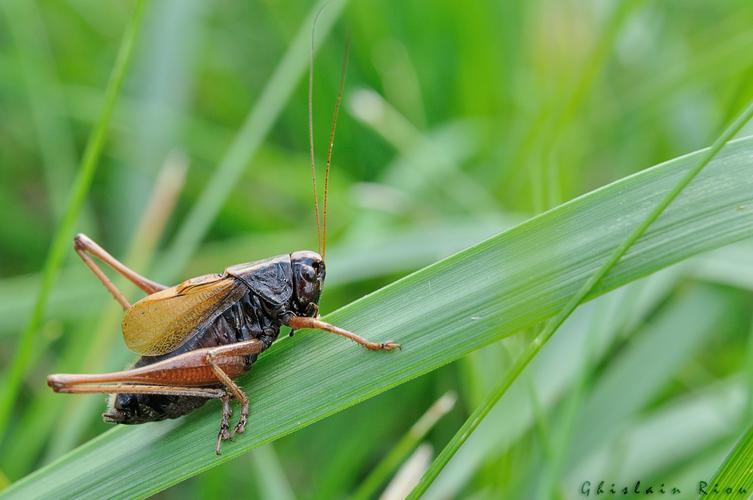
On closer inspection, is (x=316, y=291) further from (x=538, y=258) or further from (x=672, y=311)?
(x=672, y=311)

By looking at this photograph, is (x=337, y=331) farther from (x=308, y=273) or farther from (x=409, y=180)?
(x=409, y=180)

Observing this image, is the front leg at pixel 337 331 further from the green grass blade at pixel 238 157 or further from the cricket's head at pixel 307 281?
the green grass blade at pixel 238 157

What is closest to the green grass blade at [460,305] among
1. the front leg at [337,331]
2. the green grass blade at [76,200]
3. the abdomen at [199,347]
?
the front leg at [337,331]

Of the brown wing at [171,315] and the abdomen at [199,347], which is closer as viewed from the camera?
the abdomen at [199,347]

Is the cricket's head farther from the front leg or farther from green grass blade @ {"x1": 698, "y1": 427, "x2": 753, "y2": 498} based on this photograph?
green grass blade @ {"x1": 698, "y1": 427, "x2": 753, "y2": 498}

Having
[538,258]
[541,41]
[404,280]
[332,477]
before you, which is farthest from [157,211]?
[541,41]
